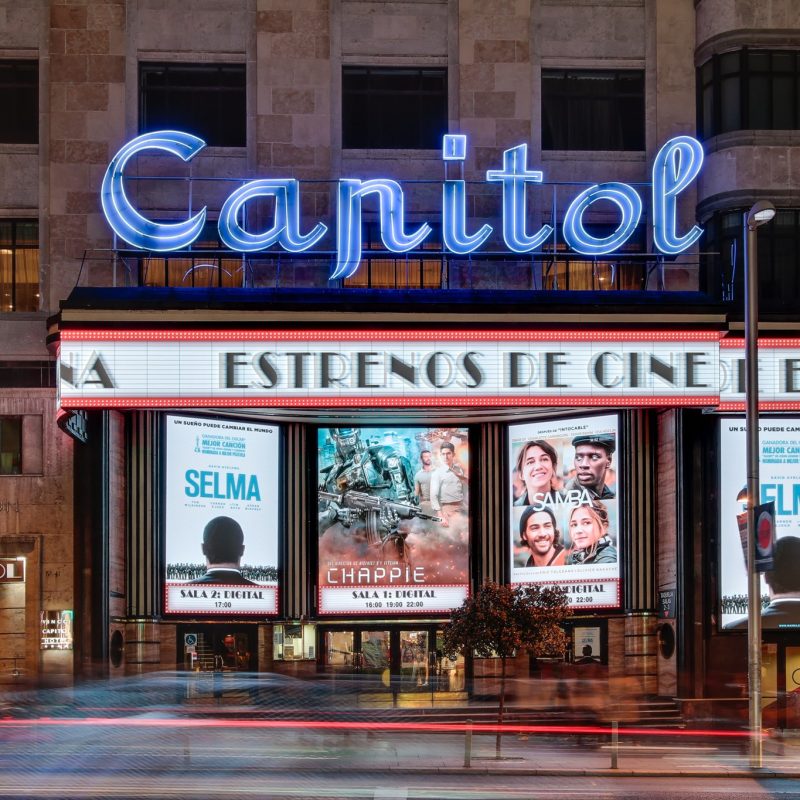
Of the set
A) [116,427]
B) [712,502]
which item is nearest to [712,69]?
[712,502]

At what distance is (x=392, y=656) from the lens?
3812cm

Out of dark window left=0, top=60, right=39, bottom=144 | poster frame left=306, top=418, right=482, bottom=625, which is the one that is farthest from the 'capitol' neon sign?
poster frame left=306, top=418, right=482, bottom=625

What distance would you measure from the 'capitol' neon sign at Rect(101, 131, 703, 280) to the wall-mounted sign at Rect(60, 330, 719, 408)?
8.73 feet

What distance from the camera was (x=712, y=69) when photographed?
128ft

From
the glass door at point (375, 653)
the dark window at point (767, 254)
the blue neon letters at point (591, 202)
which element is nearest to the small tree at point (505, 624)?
the glass door at point (375, 653)

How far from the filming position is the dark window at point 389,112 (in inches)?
1527

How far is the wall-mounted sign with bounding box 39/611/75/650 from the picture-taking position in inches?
1446

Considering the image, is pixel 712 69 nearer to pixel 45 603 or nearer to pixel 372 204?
pixel 372 204

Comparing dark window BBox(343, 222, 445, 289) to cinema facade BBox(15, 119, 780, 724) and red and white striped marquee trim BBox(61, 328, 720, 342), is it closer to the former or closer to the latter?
cinema facade BBox(15, 119, 780, 724)

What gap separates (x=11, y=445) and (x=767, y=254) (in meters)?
22.8

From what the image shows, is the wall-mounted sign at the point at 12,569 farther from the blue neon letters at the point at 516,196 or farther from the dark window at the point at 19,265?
the blue neon letters at the point at 516,196

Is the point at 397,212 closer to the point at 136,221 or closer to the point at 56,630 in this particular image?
the point at 136,221

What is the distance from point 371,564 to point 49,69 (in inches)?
678

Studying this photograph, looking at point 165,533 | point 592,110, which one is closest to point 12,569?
point 165,533
